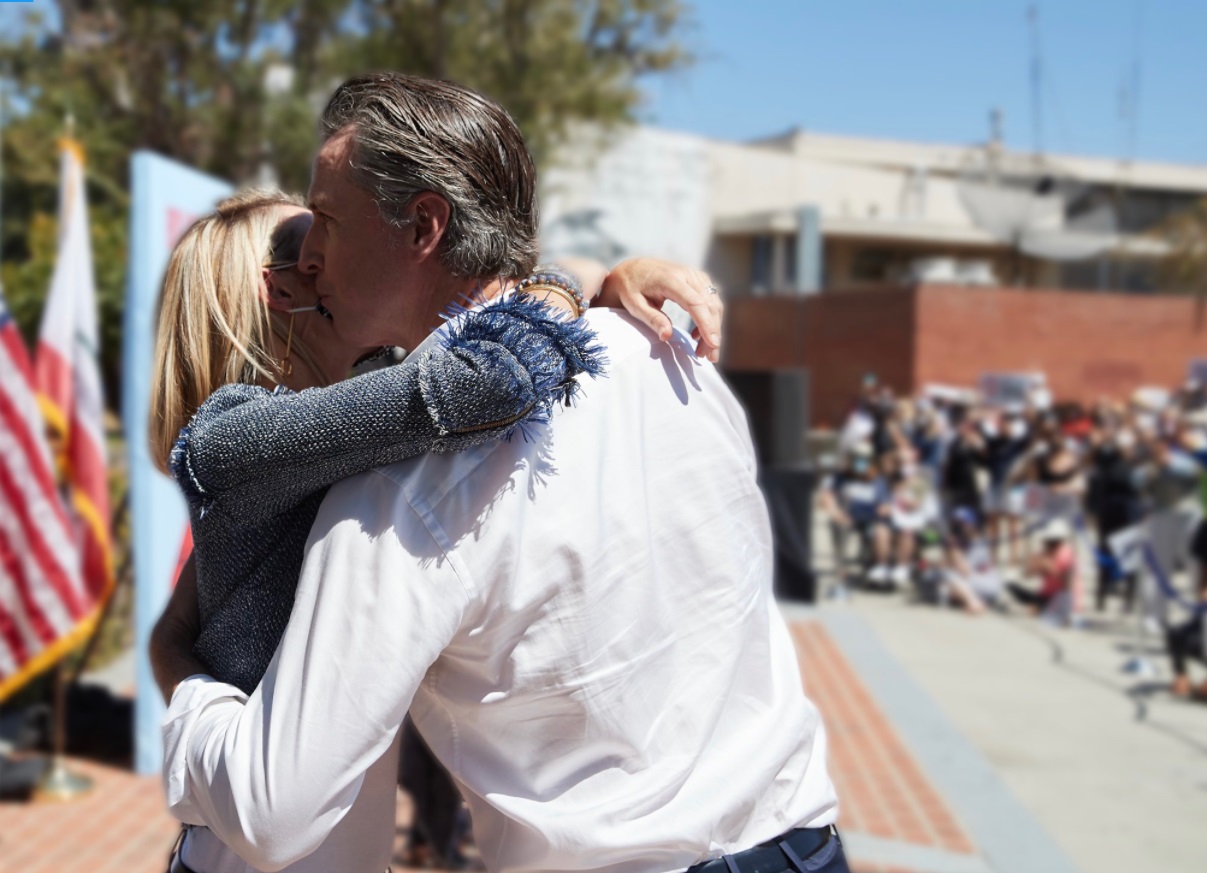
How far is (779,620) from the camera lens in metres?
1.67

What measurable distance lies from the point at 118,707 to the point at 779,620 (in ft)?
18.0

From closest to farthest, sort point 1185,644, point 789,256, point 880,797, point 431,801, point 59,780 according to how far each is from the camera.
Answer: point 431,801 → point 59,780 → point 880,797 → point 1185,644 → point 789,256

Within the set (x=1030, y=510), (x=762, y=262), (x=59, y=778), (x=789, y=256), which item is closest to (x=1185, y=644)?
(x=1030, y=510)

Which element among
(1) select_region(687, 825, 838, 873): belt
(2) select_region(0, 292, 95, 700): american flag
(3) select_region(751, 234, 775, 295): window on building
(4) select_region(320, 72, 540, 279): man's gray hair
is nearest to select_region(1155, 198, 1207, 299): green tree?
(3) select_region(751, 234, 775, 295): window on building

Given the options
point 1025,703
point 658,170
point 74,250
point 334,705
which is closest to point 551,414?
point 334,705

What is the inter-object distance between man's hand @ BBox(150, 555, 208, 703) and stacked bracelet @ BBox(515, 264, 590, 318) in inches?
21.2

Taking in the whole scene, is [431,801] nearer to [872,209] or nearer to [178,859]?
[178,859]

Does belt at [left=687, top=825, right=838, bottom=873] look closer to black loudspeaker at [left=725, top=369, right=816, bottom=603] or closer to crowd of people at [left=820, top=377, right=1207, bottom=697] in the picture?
crowd of people at [left=820, top=377, right=1207, bottom=697]

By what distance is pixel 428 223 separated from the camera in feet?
4.58

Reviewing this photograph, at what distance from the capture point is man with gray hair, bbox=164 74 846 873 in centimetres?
125

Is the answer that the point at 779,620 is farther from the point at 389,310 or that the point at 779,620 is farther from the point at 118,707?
the point at 118,707

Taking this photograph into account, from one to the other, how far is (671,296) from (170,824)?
14.5ft

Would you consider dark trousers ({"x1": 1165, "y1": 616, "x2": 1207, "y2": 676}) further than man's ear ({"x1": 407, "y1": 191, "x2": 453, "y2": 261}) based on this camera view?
Yes

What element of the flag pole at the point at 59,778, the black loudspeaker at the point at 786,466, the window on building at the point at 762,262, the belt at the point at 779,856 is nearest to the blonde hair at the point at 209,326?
the belt at the point at 779,856
